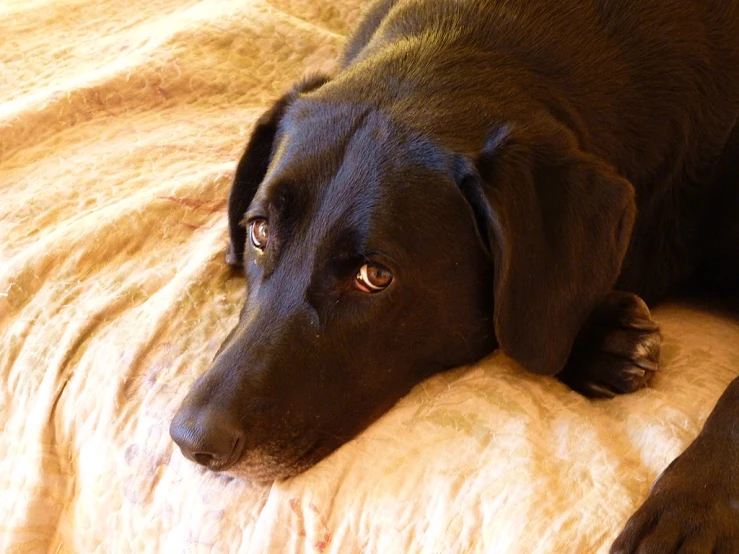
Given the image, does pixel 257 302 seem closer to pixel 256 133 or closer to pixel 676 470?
pixel 256 133

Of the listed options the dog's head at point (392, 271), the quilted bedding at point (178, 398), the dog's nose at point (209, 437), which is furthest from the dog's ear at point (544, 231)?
the dog's nose at point (209, 437)

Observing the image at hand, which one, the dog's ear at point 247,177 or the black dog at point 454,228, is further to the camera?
the dog's ear at point 247,177

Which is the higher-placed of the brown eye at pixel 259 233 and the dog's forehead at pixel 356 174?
the dog's forehead at pixel 356 174

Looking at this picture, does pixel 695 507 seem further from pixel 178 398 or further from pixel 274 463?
pixel 178 398

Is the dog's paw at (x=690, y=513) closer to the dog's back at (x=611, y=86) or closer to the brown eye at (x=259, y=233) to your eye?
the dog's back at (x=611, y=86)

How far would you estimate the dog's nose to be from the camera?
1.13 metres

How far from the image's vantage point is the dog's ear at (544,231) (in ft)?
3.98

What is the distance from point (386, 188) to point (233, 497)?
0.52 meters

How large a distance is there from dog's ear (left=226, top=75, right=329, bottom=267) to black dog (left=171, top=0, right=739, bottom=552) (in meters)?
0.18

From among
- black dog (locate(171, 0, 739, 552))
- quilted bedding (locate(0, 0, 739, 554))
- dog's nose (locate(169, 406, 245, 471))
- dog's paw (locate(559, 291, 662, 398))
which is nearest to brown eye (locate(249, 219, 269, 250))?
black dog (locate(171, 0, 739, 552))

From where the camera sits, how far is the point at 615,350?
133 centimetres

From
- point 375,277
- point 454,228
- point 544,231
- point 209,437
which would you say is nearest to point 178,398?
point 209,437

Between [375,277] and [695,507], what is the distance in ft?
1.79

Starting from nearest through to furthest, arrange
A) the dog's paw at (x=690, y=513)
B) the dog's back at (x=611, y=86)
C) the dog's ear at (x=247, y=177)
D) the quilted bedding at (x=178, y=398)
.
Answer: the dog's paw at (x=690, y=513) → the quilted bedding at (x=178, y=398) → the dog's back at (x=611, y=86) → the dog's ear at (x=247, y=177)
